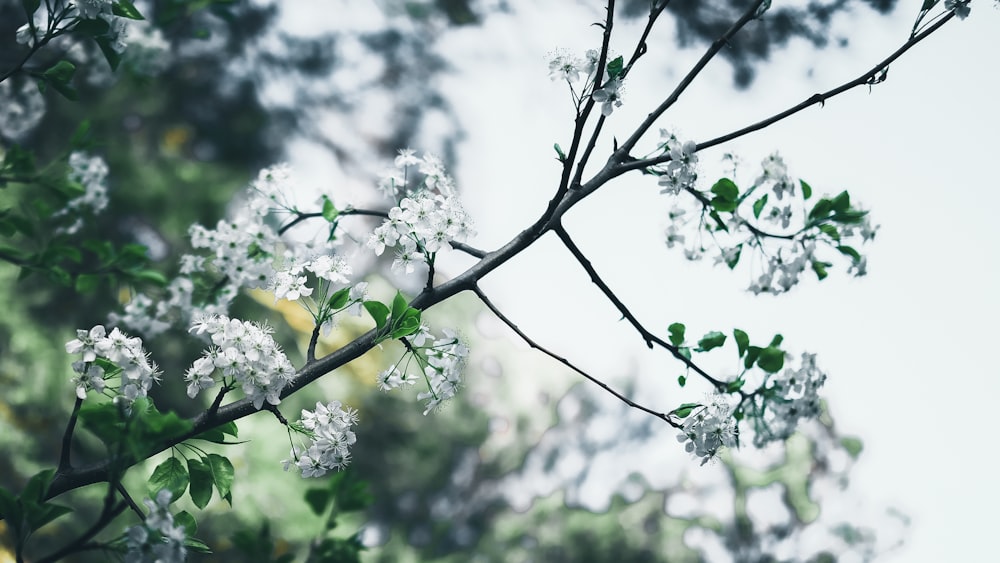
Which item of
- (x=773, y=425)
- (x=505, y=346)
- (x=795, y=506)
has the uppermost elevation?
(x=505, y=346)

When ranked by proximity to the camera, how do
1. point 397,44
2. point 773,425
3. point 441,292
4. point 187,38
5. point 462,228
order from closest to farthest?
1. point 441,292
2. point 462,228
3. point 773,425
4. point 187,38
5. point 397,44

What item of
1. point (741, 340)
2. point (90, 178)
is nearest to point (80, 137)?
point (90, 178)

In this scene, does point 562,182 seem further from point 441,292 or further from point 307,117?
point 307,117

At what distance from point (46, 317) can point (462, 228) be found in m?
4.37

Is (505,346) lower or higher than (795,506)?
higher

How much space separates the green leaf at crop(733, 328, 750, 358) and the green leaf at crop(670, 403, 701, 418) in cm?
13

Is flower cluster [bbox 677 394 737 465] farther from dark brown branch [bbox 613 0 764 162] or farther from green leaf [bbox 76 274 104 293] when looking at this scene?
green leaf [bbox 76 274 104 293]

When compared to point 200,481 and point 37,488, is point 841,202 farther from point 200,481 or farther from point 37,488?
point 37,488

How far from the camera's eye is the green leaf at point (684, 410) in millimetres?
1184

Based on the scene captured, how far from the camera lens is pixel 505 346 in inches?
290

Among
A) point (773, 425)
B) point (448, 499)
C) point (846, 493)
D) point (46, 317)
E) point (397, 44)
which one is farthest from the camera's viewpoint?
point (448, 499)

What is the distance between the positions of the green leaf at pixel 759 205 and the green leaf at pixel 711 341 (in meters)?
0.25

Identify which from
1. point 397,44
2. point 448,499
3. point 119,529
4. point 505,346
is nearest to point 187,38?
point 397,44

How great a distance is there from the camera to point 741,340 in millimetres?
1230
